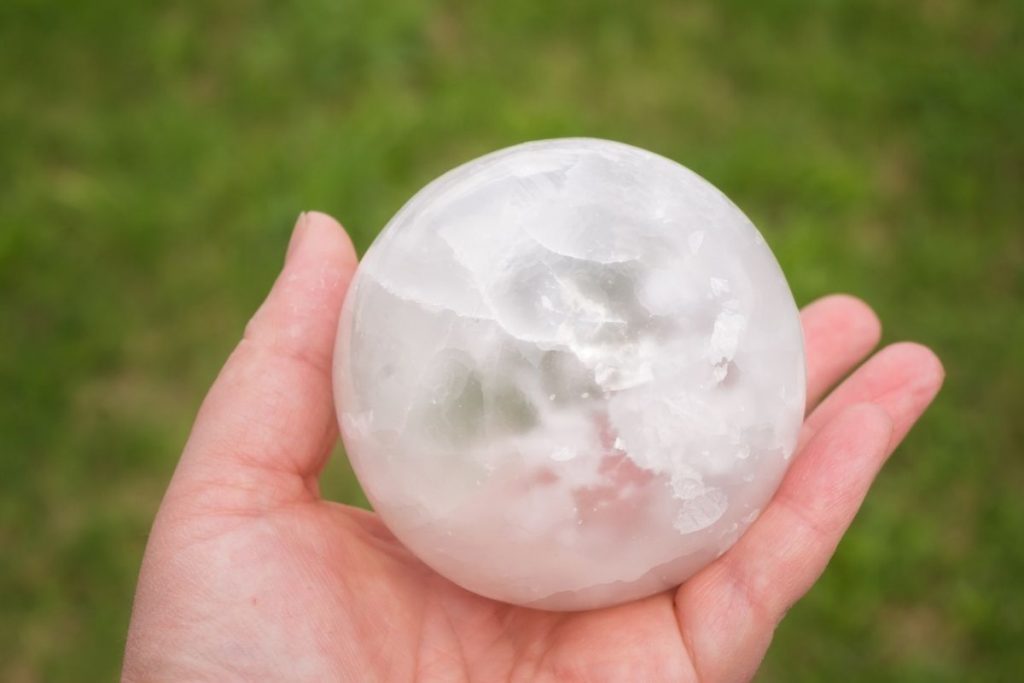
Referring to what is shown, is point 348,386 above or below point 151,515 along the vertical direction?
above

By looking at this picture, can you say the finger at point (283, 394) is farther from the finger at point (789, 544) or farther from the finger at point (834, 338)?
the finger at point (834, 338)

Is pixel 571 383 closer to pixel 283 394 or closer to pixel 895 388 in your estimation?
pixel 283 394

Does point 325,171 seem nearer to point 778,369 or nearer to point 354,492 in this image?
point 354,492

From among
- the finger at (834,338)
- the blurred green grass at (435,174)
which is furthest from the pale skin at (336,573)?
the blurred green grass at (435,174)

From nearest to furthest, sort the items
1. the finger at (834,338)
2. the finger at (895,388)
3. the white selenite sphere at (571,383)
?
the white selenite sphere at (571,383), the finger at (895,388), the finger at (834,338)

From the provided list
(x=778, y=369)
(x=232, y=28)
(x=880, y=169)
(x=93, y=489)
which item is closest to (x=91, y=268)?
(x=93, y=489)

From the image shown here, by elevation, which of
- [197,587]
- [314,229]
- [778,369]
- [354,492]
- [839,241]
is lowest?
[354,492]

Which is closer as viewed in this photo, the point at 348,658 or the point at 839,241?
the point at 348,658
